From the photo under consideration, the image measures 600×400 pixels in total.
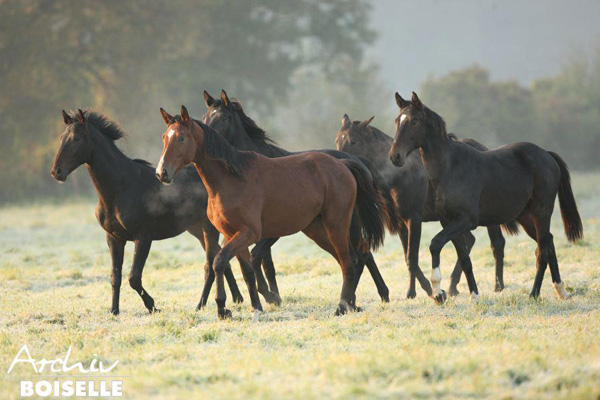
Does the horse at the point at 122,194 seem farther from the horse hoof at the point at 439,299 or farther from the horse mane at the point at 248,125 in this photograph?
the horse hoof at the point at 439,299

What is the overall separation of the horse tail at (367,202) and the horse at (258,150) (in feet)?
0.67

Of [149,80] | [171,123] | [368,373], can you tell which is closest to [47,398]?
[368,373]

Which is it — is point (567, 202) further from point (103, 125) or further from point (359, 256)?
point (103, 125)

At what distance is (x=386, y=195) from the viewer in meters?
9.32

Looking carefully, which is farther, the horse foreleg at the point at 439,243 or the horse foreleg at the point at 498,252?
the horse foreleg at the point at 498,252

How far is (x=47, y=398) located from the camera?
5508 millimetres

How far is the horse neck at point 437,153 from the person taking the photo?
876cm

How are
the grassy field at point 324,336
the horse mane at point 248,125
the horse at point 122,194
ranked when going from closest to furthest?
the grassy field at point 324,336 < the horse at point 122,194 < the horse mane at point 248,125

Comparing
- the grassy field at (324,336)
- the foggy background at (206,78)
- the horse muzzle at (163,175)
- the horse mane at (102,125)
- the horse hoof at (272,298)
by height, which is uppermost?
the foggy background at (206,78)

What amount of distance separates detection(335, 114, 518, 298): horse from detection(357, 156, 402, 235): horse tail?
25 centimetres

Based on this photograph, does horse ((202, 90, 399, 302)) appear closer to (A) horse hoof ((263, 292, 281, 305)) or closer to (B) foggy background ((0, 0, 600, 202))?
(A) horse hoof ((263, 292, 281, 305))

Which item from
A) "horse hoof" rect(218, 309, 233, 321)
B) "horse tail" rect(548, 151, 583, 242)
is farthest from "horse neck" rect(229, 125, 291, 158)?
"horse tail" rect(548, 151, 583, 242)

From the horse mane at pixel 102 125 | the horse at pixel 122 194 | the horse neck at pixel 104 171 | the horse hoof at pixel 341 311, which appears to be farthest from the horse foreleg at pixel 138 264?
the horse hoof at pixel 341 311

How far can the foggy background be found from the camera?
3238 cm
